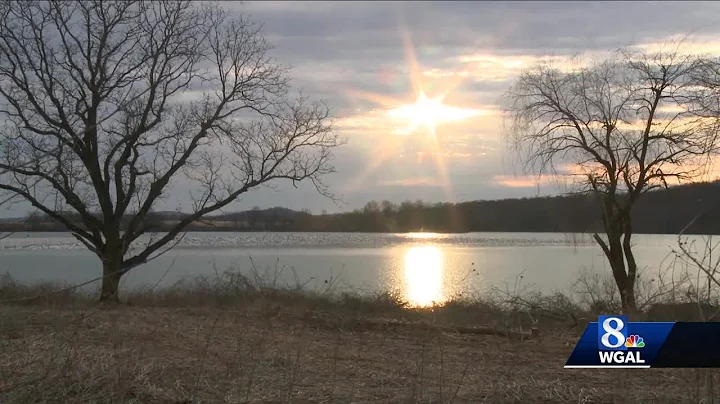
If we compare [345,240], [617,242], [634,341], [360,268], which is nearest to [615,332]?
[634,341]

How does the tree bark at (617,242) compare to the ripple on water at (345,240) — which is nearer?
the tree bark at (617,242)

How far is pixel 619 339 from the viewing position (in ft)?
20.7

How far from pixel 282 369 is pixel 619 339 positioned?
3.39m

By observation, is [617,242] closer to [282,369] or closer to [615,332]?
[615,332]

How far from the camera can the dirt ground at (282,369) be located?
6105mm

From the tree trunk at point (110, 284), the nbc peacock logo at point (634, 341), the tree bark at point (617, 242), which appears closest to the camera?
the nbc peacock logo at point (634, 341)

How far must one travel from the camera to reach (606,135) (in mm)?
18266

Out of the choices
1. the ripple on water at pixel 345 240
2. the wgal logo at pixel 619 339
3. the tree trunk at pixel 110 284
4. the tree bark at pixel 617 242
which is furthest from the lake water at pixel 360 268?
the wgal logo at pixel 619 339

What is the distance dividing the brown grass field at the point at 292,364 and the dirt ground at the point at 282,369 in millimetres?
16

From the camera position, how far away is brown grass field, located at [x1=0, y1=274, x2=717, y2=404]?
613 centimetres

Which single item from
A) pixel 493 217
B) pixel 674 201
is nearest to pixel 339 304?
pixel 674 201

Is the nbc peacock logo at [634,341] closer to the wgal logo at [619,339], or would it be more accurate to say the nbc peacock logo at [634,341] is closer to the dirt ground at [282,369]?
the wgal logo at [619,339]

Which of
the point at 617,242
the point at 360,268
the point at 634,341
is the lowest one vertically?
the point at 360,268

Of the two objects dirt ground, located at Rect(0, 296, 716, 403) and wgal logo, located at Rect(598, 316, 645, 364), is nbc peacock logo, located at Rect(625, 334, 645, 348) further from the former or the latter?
dirt ground, located at Rect(0, 296, 716, 403)
